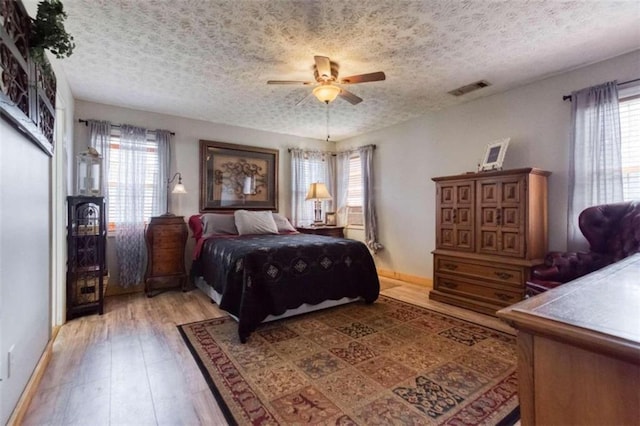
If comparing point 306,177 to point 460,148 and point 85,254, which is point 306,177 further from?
point 85,254

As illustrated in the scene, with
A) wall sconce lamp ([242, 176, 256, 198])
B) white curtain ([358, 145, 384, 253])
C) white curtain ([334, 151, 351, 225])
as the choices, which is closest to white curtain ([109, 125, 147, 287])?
wall sconce lamp ([242, 176, 256, 198])

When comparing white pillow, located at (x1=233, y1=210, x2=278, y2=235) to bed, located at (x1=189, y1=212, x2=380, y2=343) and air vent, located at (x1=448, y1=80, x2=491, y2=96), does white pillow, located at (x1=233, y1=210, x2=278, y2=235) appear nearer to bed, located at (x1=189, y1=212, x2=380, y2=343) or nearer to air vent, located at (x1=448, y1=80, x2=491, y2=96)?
bed, located at (x1=189, y1=212, x2=380, y2=343)

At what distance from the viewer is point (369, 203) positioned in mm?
5070

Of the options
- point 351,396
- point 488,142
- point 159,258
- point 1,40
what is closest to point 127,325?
point 159,258

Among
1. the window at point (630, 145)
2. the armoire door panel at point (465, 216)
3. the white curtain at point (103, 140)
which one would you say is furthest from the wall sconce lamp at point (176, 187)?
the window at point (630, 145)

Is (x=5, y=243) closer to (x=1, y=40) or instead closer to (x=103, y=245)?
(x=1, y=40)

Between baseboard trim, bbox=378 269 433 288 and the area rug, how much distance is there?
1283 mm

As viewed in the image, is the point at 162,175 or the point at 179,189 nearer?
the point at 179,189

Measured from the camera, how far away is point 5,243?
137 centimetres

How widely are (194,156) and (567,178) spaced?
4.60m

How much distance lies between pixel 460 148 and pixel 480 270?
5.34 ft

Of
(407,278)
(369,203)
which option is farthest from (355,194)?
(407,278)

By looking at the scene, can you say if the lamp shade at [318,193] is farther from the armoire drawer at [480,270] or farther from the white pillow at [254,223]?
the armoire drawer at [480,270]

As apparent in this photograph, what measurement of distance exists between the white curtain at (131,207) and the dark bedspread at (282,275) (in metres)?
1.06
